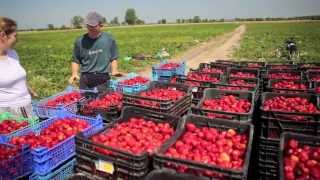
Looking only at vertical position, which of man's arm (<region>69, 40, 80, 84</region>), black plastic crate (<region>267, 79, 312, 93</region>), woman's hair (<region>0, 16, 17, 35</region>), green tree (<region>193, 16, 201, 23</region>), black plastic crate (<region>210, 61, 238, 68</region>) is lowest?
black plastic crate (<region>267, 79, 312, 93</region>)

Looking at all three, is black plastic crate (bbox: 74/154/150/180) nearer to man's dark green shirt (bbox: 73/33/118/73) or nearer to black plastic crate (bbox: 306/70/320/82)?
man's dark green shirt (bbox: 73/33/118/73)

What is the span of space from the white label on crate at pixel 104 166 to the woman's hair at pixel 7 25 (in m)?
2.47

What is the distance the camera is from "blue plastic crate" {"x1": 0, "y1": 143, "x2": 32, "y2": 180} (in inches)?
156

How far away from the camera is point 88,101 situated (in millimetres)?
6469

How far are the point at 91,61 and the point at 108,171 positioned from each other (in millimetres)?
3801

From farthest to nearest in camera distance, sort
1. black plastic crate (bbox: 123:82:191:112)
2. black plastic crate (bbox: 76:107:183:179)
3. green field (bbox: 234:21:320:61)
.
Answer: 1. green field (bbox: 234:21:320:61)
2. black plastic crate (bbox: 123:82:191:112)
3. black plastic crate (bbox: 76:107:183:179)

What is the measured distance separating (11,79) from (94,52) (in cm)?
199

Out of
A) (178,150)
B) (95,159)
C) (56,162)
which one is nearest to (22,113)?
(56,162)

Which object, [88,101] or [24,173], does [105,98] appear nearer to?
[88,101]

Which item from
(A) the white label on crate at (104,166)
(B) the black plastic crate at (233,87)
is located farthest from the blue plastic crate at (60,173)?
(B) the black plastic crate at (233,87)

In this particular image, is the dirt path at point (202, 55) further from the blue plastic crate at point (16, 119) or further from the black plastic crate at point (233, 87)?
the blue plastic crate at point (16, 119)

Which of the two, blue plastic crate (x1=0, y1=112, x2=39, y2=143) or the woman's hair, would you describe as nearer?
blue plastic crate (x1=0, y1=112, x2=39, y2=143)

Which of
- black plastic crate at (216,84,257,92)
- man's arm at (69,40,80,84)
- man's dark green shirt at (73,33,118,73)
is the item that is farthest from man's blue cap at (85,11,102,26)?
black plastic crate at (216,84,257,92)

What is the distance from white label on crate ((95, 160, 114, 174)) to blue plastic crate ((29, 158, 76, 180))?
777mm
